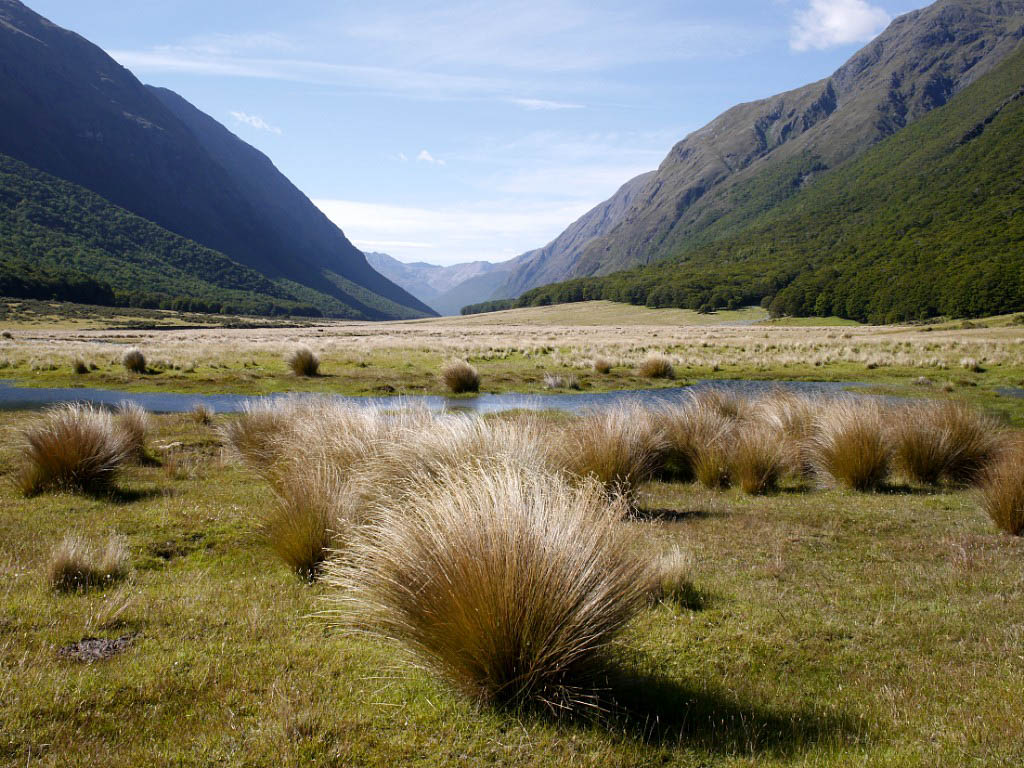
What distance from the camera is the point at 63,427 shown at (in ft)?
30.8

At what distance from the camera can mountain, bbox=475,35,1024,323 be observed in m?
91.4

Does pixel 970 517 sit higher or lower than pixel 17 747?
lower

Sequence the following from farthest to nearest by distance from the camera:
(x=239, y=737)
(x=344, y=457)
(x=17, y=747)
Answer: (x=344, y=457)
(x=239, y=737)
(x=17, y=747)

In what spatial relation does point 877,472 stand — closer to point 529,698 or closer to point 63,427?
point 529,698

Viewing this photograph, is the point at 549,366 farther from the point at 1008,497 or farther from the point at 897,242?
the point at 897,242

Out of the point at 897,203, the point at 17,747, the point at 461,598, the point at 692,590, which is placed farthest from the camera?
the point at 897,203

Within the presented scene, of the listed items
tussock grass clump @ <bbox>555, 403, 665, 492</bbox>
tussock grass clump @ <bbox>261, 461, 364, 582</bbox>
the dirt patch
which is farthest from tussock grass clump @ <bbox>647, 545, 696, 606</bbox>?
the dirt patch

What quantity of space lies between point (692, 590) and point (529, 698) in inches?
106

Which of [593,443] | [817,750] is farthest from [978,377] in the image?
[817,750]

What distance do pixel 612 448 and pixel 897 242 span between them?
134101 mm

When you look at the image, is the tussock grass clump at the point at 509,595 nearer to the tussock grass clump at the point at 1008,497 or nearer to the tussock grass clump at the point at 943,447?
the tussock grass clump at the point at 1008,497

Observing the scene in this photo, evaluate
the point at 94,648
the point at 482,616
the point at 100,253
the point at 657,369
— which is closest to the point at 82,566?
the point at 94,648

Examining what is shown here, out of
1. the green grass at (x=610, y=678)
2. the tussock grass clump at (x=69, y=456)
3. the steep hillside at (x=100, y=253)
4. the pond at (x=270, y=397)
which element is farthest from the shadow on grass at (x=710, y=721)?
the steep hillside at (x=100, y=253)

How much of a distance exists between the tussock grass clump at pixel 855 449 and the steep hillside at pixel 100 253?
129 metres
